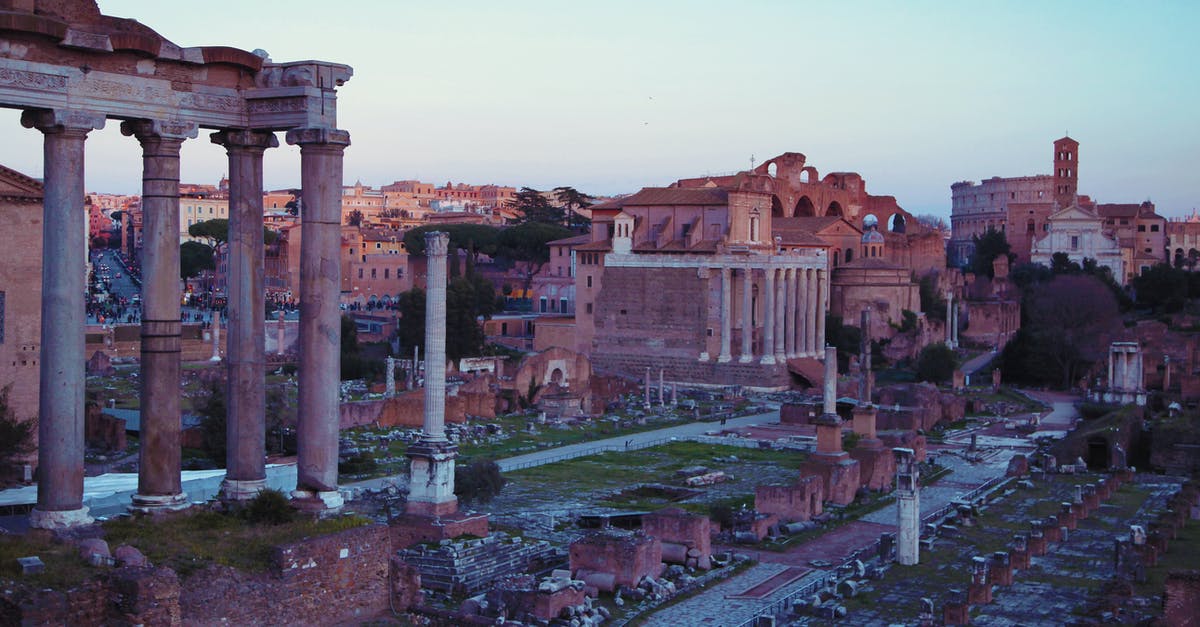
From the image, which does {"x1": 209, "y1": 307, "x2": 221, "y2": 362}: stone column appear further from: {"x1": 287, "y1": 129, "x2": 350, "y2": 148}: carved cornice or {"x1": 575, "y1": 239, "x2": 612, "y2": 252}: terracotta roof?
{"x1": 287, "y1": 129, "x2": 350, "y2": 148}: carved cornice

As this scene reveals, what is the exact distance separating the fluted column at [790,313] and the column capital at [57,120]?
39.6 metres

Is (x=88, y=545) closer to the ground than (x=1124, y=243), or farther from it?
closer to the ground

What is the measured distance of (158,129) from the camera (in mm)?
11219

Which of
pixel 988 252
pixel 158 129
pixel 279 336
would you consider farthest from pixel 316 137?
pixel 988 252

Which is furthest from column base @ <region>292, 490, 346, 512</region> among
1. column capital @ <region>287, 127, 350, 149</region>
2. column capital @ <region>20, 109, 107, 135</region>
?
column capital @ <region>20, 109, 107, 135</region>

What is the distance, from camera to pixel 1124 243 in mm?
75625

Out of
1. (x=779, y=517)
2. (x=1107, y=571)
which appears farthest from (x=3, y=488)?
(x=1107, y=571)

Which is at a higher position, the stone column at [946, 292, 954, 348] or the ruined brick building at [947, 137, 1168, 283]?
the ruined brick building at [947, 137, 1168, 283]

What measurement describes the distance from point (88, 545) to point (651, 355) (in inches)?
1560

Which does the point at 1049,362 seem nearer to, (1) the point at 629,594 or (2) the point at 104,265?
(1) the point at 629,594

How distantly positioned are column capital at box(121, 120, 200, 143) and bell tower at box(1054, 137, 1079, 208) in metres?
86.2

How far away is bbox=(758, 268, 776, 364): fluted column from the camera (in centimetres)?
4681

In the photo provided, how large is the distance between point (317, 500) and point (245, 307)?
1.88 metres

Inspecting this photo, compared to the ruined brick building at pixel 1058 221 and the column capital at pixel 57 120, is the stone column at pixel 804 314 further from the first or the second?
the column capital at pixel 57 120
